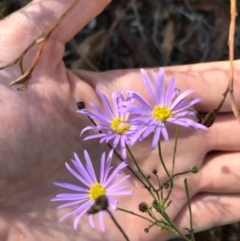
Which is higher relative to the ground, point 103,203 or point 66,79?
point 66,79

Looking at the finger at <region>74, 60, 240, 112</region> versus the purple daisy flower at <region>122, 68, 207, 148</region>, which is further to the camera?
the finger at <region>74, 60, 240, 112</region>

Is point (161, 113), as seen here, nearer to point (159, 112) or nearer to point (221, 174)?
point (159, 112)

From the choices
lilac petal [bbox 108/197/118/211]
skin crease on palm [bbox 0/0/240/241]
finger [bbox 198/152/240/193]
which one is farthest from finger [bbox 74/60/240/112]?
lilac petal [bbox 108/197/118/211]

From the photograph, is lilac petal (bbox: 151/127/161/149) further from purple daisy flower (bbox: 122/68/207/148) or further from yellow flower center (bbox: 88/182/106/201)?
yellow flower center (bbox: 88/182/106/201)

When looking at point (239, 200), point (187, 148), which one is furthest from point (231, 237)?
point (187, 148)

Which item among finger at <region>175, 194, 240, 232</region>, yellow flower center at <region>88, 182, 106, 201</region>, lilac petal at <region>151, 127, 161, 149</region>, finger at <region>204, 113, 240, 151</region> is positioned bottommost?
yellow flower center at <region>88, 182, 106, 201</region>

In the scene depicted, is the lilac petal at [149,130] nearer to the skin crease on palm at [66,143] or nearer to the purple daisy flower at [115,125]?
the purple daisy flower at [115,125]

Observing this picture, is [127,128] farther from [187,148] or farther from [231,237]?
[231,237]
